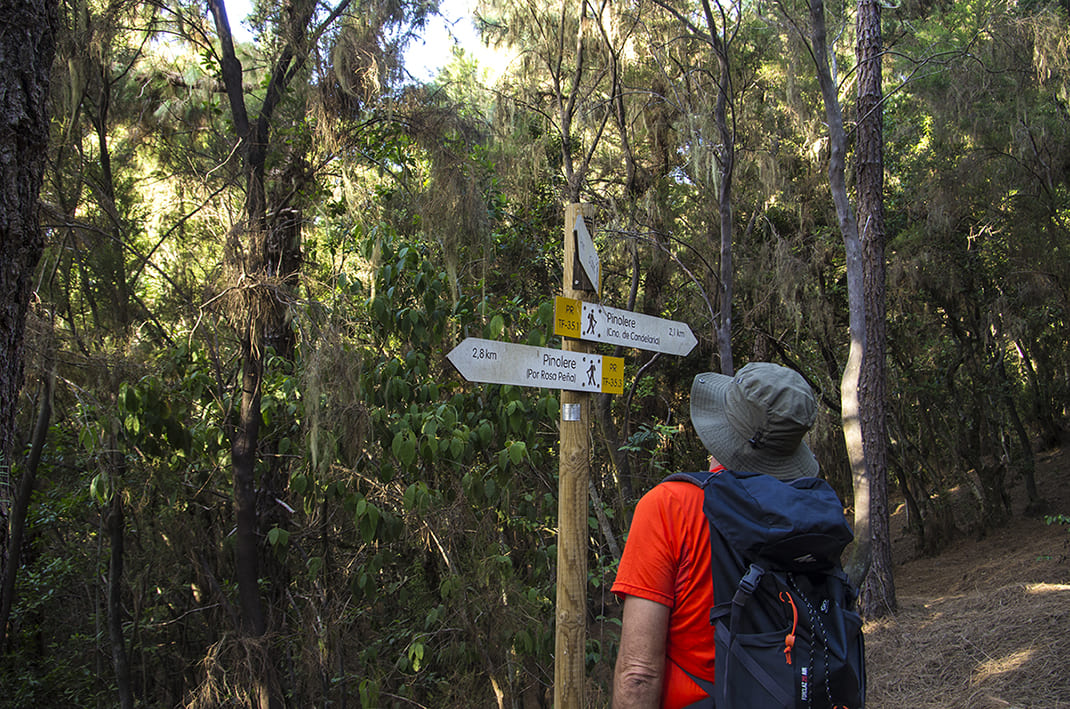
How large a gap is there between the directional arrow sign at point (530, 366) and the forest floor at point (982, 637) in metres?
3.79

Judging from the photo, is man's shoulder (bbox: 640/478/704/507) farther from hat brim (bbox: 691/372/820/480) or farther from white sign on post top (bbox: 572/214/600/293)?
white sign on post top (bbox: 572/214/600/293)

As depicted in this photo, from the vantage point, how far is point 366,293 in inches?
218

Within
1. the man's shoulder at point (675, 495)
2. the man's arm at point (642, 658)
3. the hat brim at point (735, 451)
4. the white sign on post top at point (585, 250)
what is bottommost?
the man's arm at point (642, 658)

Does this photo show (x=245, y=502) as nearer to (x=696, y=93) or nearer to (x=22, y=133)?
(x=22, y=133)

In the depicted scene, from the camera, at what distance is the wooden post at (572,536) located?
2299 mm

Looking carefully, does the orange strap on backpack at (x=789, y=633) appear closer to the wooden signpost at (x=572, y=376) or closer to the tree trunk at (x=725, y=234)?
the wooden signpost at (x=572, y=376)

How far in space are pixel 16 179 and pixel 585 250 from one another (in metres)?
1.77

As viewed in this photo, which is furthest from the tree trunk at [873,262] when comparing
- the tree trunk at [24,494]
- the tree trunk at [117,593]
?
the tree trunk at [24,494]

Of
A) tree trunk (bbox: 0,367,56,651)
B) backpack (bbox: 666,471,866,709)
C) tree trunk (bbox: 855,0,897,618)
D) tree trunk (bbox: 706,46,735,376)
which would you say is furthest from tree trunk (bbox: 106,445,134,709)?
tree trunk (bbox: 855,0,897,618)

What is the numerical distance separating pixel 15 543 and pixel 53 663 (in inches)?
75.4

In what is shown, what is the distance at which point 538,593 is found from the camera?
192 inches

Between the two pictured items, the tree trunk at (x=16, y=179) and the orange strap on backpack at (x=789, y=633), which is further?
the tree trunk at (x=16, y=179)

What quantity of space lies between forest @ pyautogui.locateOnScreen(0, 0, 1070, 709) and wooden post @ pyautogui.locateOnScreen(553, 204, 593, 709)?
0.29 ft

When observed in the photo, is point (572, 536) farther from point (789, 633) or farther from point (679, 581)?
point (789, 633)
